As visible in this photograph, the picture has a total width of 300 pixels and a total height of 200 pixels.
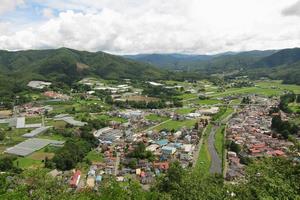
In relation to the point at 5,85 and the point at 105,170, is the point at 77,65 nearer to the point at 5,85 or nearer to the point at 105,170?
the point at 5,85

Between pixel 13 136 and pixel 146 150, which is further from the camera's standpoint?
pixel 13 136

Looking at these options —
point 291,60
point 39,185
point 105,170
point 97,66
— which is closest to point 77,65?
point 97,66

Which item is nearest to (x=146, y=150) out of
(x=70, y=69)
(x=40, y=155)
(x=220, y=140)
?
(x=40, y=155)

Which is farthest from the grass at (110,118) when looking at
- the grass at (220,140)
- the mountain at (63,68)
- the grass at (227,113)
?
the mountain at (63,68)

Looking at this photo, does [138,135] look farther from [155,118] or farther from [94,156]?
[155,118]

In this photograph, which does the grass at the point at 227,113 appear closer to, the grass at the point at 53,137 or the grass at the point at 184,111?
the grass at the point at 184,111

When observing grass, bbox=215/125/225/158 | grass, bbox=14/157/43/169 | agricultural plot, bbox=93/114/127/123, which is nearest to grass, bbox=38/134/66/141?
grass, bbox=14/157/43/169
